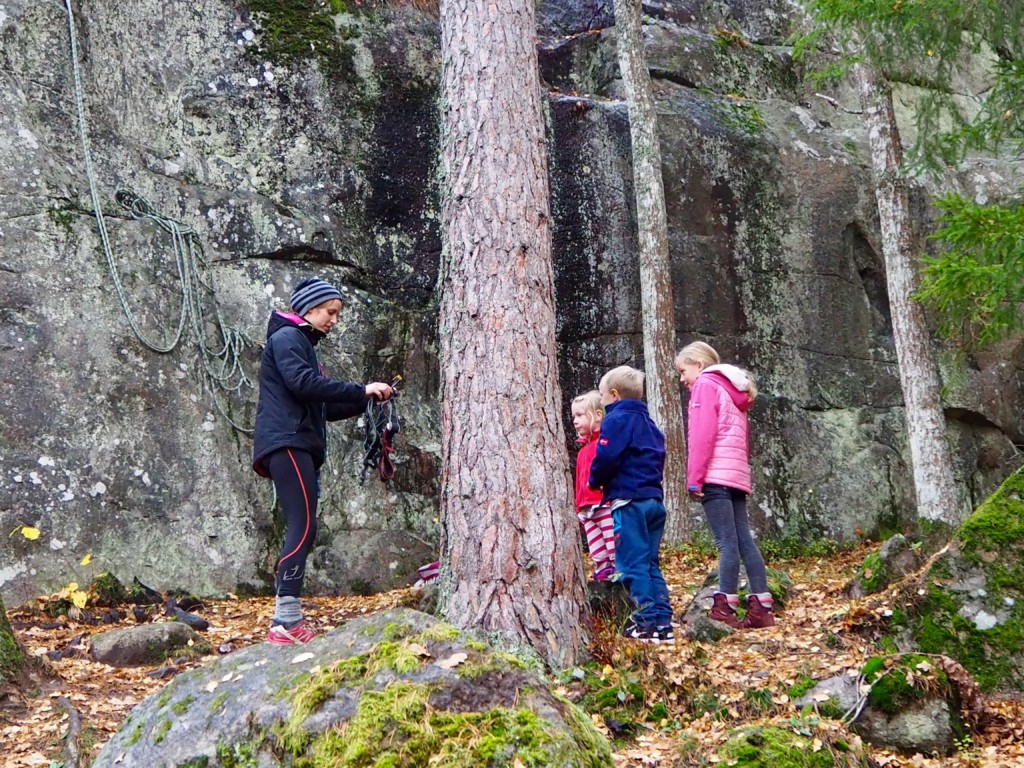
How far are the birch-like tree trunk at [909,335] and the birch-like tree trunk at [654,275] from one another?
7.58 ft

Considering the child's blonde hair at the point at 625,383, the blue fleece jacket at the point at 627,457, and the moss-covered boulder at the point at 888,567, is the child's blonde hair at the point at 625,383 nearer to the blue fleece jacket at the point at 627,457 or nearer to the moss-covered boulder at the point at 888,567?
the blue fleece jacket at the point at 627,457

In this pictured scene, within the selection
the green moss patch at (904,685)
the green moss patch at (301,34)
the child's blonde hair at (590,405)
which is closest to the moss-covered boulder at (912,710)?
the green moss patch at (904,685)

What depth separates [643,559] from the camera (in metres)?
5.85

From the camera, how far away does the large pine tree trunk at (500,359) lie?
5.18m

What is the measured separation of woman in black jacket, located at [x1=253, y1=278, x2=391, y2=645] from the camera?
5.67m

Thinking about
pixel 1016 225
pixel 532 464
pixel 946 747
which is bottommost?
pixel 946 747

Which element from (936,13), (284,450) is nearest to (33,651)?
Result: (284,450)

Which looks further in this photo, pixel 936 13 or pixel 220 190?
pixel 220 190

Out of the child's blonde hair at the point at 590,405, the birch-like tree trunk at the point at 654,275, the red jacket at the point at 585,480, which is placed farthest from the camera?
the birch-like tree trunk at the point at 654,275

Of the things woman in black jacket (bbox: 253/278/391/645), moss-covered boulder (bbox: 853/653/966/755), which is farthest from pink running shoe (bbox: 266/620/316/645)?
moss-covered boulder (bbox: 853/653/966/755)

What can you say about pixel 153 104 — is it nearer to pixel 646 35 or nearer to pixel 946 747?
pixel 646 35

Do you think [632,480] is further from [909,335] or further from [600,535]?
[909,335]

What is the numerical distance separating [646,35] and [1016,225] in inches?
264

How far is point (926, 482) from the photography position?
32.1ft
